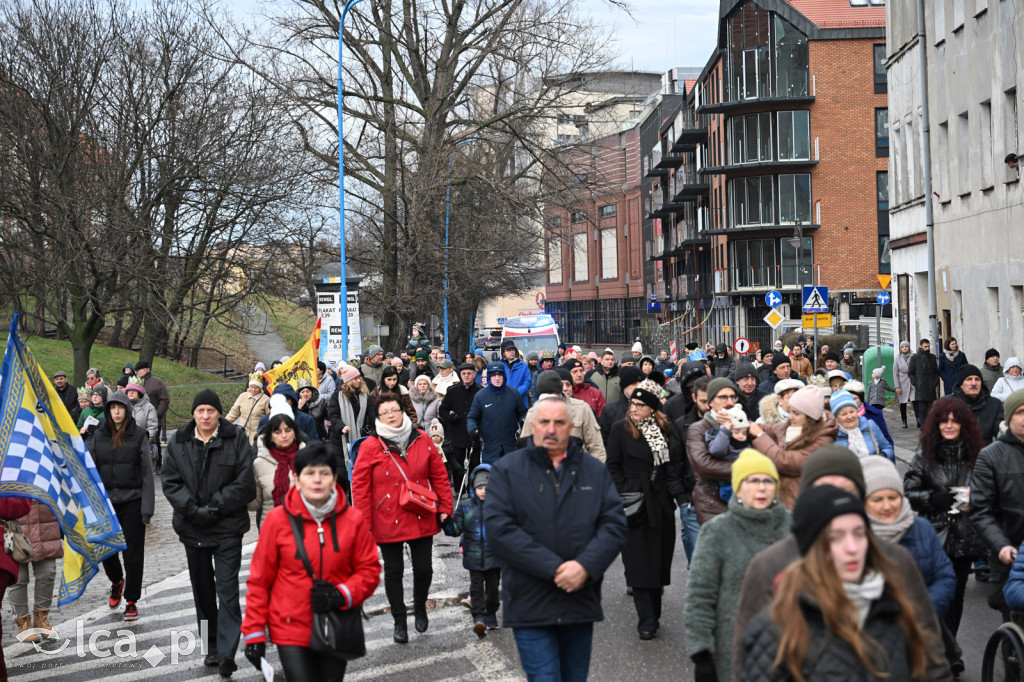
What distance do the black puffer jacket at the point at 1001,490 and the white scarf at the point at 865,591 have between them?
149 inches

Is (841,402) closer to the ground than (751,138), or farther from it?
closer to the ground

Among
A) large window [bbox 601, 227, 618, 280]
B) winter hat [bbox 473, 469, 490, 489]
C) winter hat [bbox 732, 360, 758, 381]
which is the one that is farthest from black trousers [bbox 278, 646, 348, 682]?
large window [bbox 601, 227, 618, 280]

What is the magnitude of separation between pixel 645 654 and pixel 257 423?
689 cm

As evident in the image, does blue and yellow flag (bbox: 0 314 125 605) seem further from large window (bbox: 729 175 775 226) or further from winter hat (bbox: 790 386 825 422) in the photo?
large window (bbox: 729 175 775 226)

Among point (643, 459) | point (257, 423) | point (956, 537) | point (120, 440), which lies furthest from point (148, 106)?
point (956, 537)

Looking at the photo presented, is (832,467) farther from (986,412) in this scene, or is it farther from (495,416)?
(495,416)

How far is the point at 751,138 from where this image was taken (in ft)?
206

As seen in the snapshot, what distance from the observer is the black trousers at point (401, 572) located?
29.4 feet

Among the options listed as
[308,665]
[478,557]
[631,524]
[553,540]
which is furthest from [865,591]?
[478,557]

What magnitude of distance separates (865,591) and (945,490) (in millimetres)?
4559

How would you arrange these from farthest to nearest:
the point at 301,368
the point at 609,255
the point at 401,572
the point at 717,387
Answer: the point at 609,255
the point at 301,368
the point at 401,572
the point at 717,387

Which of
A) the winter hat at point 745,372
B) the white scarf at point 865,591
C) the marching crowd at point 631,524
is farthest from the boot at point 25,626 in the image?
the white scarf at point 865,591

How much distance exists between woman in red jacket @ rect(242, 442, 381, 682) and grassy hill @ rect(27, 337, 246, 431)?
95.4 feet

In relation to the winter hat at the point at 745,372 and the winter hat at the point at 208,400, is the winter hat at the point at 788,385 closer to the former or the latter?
the winter hat at the point at 745,372
